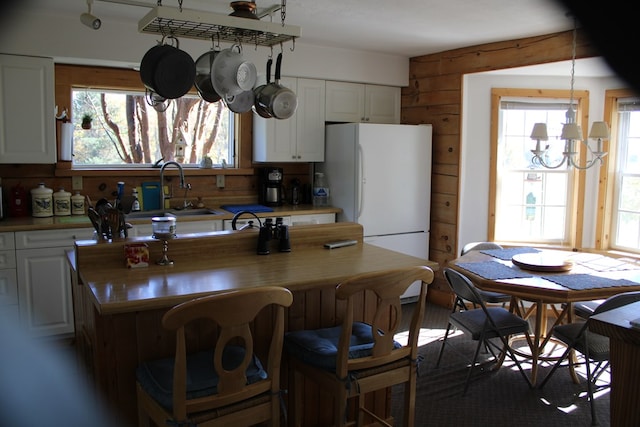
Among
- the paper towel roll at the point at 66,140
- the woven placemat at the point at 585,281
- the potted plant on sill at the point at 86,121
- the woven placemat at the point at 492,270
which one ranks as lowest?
the woven placemat at the point at 585,281

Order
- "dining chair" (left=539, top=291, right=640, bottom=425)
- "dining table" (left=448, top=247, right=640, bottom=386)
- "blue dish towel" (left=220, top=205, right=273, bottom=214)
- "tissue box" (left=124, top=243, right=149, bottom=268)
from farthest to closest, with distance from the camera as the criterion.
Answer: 1. "blue dish towel" (left=220, top=205, right=273, bottom=214)
2. "dining table" (left=448, top=247, right=640, bottom=386)
3. "dining chair" (left=539, top=291, right=640, bottom=425)
4. "tissue box" (left=124, top=243, right=149, bottom=268)

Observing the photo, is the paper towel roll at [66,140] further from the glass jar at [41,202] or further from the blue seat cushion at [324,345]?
the blue seat cushion at [324,345]

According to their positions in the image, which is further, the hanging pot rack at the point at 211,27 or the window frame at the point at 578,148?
the window frame at the point at 578,148

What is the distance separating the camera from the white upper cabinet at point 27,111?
366 centimetres

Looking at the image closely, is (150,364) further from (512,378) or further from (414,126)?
(414,126)

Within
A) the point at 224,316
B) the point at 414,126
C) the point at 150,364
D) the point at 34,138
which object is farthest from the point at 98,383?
the point at 414,126

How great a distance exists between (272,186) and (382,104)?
1.36 m

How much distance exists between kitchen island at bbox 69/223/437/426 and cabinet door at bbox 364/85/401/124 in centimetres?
237

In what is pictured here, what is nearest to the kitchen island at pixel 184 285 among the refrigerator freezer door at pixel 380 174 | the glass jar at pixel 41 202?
the glass jar at pixel 41 202

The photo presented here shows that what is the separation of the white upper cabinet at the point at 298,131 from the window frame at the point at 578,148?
154 cm

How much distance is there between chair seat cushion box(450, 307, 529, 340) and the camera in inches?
125

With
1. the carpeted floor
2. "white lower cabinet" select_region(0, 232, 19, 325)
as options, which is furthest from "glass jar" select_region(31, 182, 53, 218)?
the carpeted floor

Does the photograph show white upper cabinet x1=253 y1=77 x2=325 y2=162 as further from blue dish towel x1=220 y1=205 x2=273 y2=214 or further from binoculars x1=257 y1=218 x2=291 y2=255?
binoculars x1=257 y1=218 x2=291 y2=255

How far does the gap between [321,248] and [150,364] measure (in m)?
1.14
